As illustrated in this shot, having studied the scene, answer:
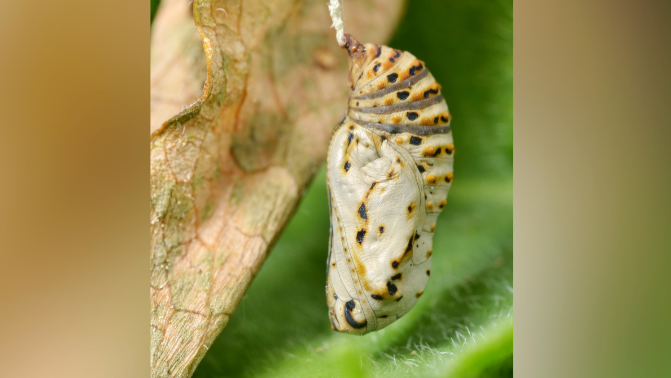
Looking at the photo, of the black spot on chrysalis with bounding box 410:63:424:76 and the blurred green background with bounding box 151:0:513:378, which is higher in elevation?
the black spot on chrysalis with bounding box 410:63:424:76

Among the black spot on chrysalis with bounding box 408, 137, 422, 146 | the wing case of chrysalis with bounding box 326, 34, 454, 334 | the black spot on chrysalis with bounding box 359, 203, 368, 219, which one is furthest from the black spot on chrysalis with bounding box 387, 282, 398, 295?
the black spot on chrysalis with bounding box 408, 137, 422, 146

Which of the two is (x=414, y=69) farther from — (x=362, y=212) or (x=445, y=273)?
(x=445, y=273)

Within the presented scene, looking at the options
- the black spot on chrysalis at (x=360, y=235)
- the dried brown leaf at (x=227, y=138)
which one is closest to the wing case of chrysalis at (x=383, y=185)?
the black spot on chrysalis at (x=360, y=235)

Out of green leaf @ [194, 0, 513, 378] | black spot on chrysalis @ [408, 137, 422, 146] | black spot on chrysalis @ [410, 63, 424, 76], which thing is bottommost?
green leaf @ [194, 0, 513, 378]

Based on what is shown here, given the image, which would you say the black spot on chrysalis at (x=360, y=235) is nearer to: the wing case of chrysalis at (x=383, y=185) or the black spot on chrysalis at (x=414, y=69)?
the wing case of chrysalis at (x=383, y=185)

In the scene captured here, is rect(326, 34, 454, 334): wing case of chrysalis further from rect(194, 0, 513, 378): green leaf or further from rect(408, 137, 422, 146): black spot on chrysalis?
rect(194, 0, 513, 378): green leaf
